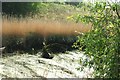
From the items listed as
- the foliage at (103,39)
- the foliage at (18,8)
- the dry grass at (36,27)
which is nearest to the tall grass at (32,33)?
the dry grass at (36,27)

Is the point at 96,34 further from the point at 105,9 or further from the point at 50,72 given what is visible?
the point at 50,72

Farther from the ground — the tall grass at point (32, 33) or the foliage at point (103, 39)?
the foliage at point (103, 39)

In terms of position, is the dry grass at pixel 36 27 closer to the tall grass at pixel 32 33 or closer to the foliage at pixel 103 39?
the tall grass at pixel 32 33

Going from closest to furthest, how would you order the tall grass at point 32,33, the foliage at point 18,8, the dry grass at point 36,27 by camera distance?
the tall grass at point 32,33, the dry grass at point 36,27, the foliage at point 18,8

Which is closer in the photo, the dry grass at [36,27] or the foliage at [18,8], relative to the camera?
the dry grass at [36,27]

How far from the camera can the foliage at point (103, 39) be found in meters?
5.46

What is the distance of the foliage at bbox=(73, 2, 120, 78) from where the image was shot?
17.9ft

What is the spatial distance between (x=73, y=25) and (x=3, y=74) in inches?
280

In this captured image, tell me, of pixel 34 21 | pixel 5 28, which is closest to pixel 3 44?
pixel 5 28

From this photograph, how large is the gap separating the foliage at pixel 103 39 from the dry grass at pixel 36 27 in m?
4.78

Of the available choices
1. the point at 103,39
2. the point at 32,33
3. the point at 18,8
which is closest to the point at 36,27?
the point at 32,33

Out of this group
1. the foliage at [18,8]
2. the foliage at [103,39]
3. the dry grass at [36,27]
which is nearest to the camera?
the foliage at [103,39]

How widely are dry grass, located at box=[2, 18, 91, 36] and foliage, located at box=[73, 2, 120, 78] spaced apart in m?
Answer: 4.78

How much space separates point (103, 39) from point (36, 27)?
651 cm
